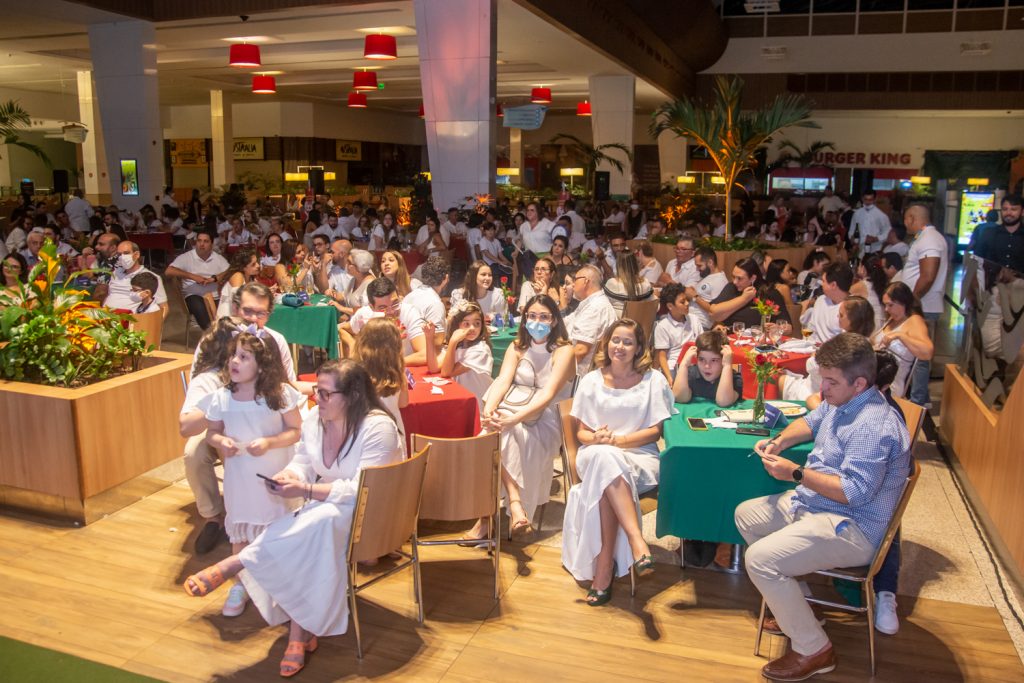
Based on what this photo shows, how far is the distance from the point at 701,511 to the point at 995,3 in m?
23.5

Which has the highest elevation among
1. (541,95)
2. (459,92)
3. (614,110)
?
(541,95)

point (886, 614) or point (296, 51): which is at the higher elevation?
point (296, 51)

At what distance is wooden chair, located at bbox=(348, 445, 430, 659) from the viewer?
11.5 ft

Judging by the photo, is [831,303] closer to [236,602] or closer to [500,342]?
[500,342]

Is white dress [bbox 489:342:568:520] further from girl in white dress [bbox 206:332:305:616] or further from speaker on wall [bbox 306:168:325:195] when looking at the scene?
speaker on wall [bbox 306:168:325:195]

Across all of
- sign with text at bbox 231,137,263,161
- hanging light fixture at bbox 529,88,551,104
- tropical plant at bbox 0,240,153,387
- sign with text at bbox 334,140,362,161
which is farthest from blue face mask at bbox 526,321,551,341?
sign with text at bbox 334,140,362,161

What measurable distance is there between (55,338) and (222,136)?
71.8 feet

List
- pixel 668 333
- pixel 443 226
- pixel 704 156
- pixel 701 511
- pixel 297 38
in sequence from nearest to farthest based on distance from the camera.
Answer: pixel 701 511 < pixel 668 333 < pixel 443 226 < pixel 297 38 < pixel 704 156

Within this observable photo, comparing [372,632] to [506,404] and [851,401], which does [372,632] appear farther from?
[851,401]

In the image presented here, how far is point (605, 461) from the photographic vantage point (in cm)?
413

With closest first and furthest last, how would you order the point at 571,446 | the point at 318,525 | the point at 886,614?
the point at 318,525 → the point at 886,614 → the point at 571,446

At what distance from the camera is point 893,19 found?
2345 centimetres

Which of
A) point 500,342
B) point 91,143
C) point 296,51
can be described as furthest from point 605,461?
point 91,143

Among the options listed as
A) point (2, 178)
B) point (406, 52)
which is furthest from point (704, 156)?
point (2, 178)
